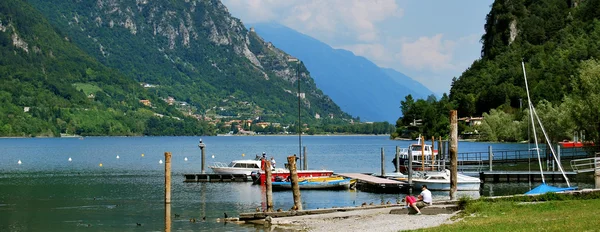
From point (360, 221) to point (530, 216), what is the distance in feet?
33.1

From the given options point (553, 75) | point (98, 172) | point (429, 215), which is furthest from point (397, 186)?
point (553, 75)

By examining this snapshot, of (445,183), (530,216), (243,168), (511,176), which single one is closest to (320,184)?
(445,183)

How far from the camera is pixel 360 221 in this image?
43.9 meters

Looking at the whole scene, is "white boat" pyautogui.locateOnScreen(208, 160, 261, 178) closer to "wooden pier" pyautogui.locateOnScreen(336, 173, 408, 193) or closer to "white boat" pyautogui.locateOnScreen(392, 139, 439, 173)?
"white boat" pyautogui.locateOnScreen(392, 139, 439, 173)

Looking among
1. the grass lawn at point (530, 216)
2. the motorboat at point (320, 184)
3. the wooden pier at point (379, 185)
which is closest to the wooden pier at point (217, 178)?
the motorboat at point (320, 184)

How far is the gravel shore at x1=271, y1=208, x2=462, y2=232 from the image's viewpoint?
39719 mm

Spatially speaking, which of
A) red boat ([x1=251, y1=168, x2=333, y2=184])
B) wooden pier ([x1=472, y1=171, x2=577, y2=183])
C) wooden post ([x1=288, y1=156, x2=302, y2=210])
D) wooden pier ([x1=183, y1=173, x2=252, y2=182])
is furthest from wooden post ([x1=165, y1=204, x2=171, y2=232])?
wooden pier ([x1=472, y1=171, x2=577, y2=183])

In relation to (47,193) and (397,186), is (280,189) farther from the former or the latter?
(47,193)

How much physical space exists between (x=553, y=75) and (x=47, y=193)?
14536cm

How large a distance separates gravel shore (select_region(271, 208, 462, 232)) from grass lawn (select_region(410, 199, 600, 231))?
1625mm

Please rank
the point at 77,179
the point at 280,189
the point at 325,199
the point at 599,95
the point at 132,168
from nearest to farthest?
the point at 325,199 < the point at 280,189 < the point at 599,95 < the point at 77,179 < the point at 132,168

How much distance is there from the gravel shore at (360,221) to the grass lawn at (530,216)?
163 cm

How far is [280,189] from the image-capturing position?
7269 centimetres

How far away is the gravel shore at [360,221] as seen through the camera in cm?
3972
